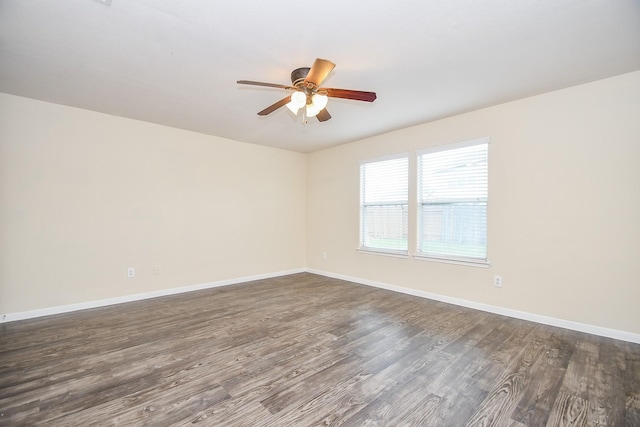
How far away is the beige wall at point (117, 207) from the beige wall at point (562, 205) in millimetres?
3185

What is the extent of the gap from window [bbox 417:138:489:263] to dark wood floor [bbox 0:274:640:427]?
36.6 inches

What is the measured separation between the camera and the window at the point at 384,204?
175 inches

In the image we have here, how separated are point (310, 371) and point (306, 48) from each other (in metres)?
2.51

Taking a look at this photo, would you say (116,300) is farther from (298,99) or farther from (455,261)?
(455,261)

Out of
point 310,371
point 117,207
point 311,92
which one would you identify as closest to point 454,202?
point 311,92

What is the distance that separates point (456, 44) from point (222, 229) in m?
4.17

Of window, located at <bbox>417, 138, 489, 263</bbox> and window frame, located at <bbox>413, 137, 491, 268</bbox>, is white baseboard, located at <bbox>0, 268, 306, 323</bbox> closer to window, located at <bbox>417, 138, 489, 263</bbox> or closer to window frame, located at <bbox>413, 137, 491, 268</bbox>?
window frame, located at <bbox>413, 137, 491, 268</bbox>

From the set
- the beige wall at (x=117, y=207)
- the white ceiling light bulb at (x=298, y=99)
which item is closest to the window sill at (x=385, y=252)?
the beige wall at (x=117, y=207)

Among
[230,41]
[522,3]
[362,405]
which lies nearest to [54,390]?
[362,405]

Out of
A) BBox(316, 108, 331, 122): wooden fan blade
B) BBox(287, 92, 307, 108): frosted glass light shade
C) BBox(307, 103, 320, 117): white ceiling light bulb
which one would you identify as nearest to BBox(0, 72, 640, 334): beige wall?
BBox(316, 108, 331, 122): wooden fan blade

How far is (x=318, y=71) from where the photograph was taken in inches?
81.7

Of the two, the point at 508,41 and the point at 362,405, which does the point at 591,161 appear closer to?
the point at 508,41

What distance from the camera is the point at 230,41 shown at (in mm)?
2150

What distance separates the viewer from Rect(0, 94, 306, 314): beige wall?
321cm
